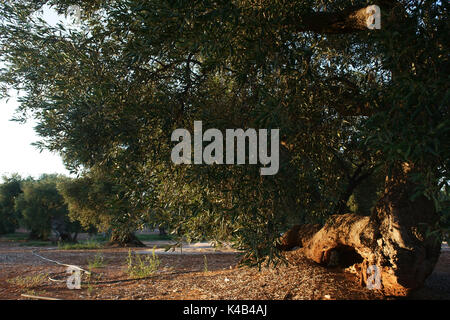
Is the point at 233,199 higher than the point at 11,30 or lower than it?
lower

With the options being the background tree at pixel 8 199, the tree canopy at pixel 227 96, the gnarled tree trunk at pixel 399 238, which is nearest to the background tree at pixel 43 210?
the background tree at pixel 8 199

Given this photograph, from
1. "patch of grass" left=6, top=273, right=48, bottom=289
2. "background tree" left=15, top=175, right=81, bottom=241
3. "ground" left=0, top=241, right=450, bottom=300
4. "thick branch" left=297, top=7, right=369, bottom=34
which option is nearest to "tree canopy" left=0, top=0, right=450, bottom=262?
"thick branch" left=297, top=7, right=369, bottom=34

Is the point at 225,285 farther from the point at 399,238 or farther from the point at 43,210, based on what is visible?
the point at 43,210

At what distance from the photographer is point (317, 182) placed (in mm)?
6383

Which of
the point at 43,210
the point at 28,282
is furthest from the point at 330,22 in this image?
the point at 43,210

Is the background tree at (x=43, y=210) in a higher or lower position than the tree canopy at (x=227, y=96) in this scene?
lower

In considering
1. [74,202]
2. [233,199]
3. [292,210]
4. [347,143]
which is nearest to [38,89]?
[233,199]

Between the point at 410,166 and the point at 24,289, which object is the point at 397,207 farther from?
the point at 24,289

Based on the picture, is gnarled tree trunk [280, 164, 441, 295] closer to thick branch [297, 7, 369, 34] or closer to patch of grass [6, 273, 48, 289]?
thick branch [297, 7, 369, 34]

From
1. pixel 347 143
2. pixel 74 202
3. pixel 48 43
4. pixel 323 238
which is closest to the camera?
pixel 48 43

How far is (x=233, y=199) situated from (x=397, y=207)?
3.50m

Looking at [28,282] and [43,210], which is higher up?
[43,210]

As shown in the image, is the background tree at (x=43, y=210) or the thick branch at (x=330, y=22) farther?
the background tree at (x=43, y=210)

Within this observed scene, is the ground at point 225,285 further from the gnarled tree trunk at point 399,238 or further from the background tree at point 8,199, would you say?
the background tree at point 8,199
